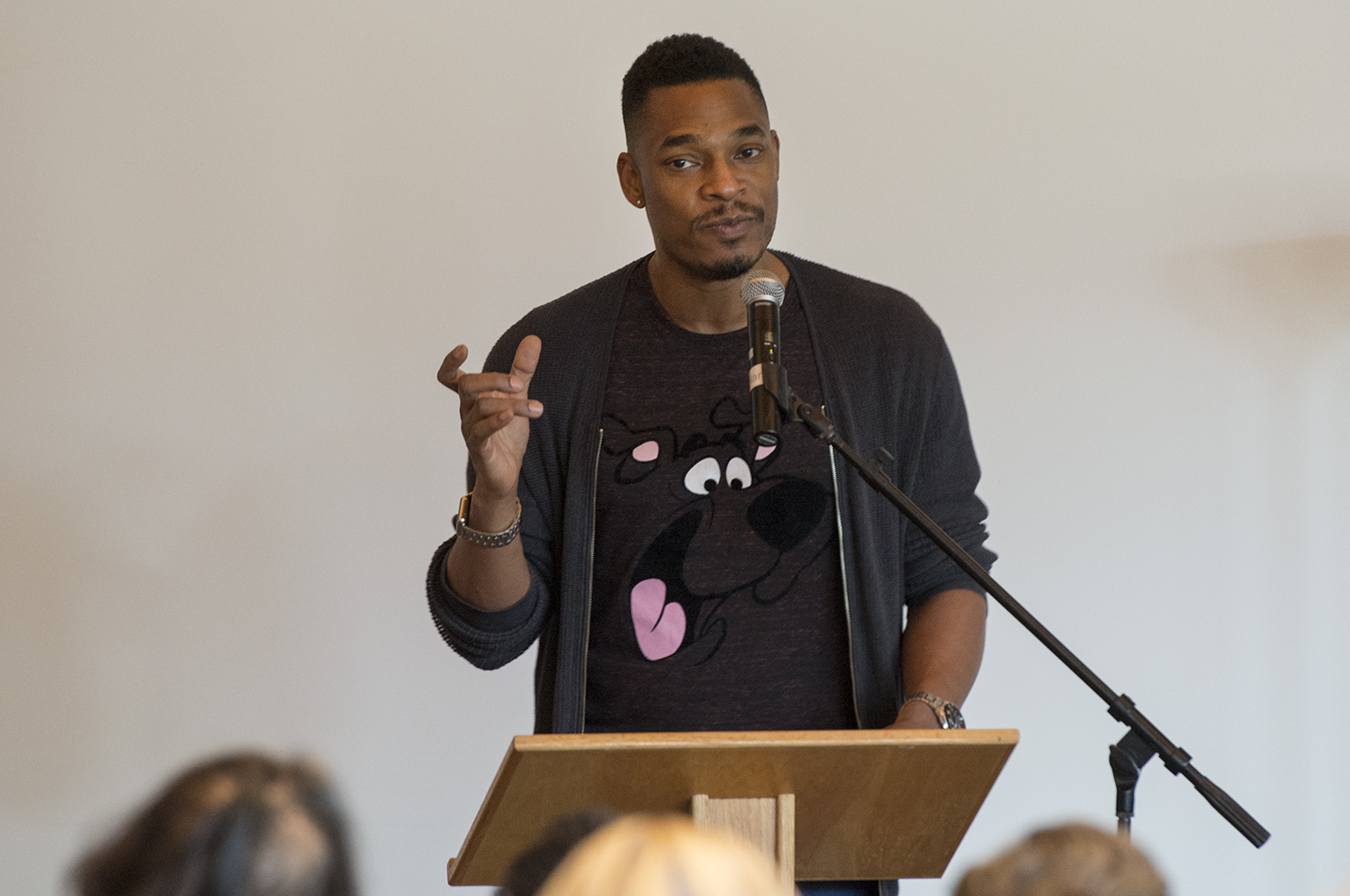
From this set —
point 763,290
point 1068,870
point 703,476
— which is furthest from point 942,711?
point 1068,870

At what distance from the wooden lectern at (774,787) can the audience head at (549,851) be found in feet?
1.36

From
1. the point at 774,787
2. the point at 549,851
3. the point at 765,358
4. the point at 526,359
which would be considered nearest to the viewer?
the point at 549,851

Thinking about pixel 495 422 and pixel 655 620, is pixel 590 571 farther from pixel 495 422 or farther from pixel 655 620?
pixel 495 422

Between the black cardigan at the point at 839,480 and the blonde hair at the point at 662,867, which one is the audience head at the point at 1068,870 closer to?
the blonde hair at the point at 662,867

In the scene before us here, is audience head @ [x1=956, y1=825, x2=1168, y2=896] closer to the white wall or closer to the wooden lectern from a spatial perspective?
the wooden lectern

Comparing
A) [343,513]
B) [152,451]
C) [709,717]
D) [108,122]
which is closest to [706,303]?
[709,717]

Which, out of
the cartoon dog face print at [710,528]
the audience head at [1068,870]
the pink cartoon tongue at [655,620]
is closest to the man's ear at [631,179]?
the cartoon dog face print at [710,528]

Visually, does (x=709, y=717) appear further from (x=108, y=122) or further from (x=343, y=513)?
(x=108, y=122)

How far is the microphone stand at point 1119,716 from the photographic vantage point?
173cm

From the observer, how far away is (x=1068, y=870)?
945 mm

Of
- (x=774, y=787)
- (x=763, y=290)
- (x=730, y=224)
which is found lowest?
(x=774, y=787)

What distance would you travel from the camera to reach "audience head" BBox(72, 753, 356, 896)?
812 mm

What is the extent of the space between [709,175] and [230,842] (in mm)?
1668

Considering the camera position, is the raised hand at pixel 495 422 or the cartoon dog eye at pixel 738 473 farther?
the cartoon dog eye at pixel 738 473
